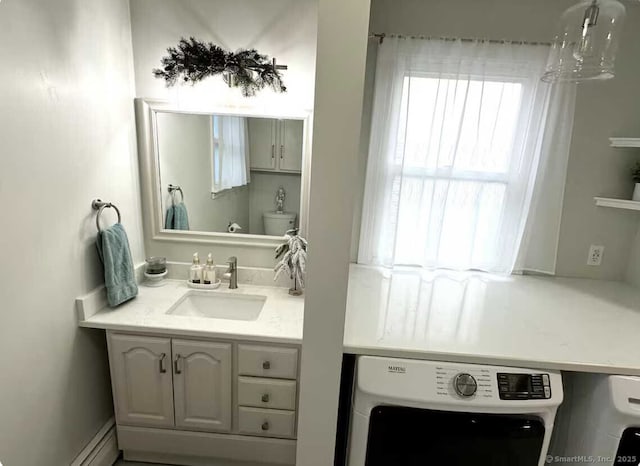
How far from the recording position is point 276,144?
197 centimetres

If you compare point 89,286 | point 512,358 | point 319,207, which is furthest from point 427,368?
point 89,286

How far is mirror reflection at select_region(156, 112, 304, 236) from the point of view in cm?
197

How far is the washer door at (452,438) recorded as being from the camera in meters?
1.16

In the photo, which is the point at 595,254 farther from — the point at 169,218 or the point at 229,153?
the point at 169,218

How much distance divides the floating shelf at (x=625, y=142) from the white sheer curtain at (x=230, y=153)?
1.91 m

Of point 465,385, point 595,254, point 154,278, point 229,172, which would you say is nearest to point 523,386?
point 465,385

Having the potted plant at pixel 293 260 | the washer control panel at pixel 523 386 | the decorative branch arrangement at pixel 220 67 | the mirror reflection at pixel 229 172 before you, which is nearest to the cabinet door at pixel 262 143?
the mirror reflection at pixel 229 172

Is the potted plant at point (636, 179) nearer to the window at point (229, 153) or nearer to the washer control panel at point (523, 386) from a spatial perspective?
the washer control panel at point (523, 386)

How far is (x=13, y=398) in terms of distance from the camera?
1.28m

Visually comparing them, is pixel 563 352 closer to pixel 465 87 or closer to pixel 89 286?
pixel 465 87

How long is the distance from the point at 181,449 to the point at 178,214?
126 centimetres

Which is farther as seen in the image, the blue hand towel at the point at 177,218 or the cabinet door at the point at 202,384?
the blue hand towel at the point at 177,218

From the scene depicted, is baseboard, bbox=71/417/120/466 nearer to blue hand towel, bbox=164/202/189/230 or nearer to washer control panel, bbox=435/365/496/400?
blue hand towel, bbox=164/202/189/230

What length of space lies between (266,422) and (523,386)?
1164 millimetres
